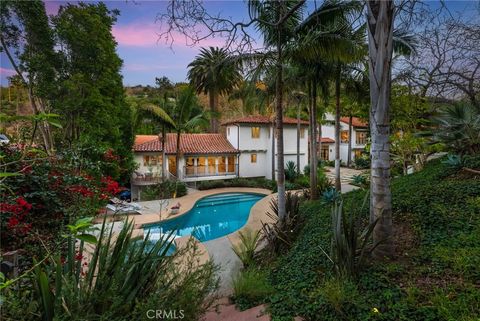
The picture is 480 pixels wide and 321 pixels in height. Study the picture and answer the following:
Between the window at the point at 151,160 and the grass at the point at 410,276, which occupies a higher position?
the window at the point at 151,160

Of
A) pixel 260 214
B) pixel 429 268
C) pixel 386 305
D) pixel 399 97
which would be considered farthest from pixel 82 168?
pixel 399 97

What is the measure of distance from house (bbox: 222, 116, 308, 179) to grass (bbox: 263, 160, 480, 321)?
708 inches

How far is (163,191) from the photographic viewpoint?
1809 cm

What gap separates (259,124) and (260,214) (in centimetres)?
1289

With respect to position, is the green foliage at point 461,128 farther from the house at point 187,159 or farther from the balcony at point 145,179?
the balcony at point 145,179

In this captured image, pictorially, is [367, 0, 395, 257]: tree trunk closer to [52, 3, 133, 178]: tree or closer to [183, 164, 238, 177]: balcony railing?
[52, 3, 133, 178]: tree

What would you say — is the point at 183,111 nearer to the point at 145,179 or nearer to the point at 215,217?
the point at 145,179

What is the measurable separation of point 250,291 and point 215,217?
10.6m

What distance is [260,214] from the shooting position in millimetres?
12953

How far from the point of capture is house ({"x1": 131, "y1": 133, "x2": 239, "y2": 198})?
65.4 feet

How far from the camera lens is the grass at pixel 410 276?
3041 millimetres

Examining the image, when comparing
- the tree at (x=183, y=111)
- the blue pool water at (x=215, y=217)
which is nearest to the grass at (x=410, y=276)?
the blue pool water at (x=215, y=217)

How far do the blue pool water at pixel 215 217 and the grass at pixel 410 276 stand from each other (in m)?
6.30

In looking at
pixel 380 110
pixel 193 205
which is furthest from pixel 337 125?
pixel 193 205
